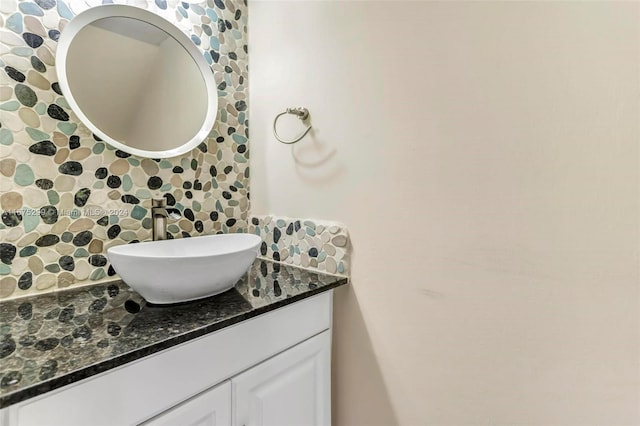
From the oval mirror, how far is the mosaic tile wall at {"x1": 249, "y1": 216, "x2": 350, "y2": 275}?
1.44 ft

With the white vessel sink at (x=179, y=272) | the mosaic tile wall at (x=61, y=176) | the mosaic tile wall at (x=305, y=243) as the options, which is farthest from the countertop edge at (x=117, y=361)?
the mosaic tile wall at (x=61, y=176)

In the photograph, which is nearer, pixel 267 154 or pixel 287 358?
pixel 287 358

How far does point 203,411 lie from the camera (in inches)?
27.0

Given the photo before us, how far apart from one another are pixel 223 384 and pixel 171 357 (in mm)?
161

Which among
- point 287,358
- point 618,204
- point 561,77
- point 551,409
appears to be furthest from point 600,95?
point 287,358

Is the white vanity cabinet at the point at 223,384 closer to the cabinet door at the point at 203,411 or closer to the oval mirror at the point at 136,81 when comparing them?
the cabinet door at the point at 203,411

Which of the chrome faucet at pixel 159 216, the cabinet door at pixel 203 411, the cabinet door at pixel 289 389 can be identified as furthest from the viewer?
the chrome faucet at pixel 159 216

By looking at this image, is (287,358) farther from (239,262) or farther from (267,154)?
(267,154)

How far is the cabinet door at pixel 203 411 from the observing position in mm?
635

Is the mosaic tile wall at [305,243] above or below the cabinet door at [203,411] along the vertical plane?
above

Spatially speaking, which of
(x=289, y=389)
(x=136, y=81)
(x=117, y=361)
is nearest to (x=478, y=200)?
(x=289, y=389)

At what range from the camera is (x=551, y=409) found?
0.75m

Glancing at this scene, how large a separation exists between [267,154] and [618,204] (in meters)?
1.09

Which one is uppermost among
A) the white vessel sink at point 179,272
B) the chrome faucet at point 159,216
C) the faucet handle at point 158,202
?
the faucet handle at point 158,202
